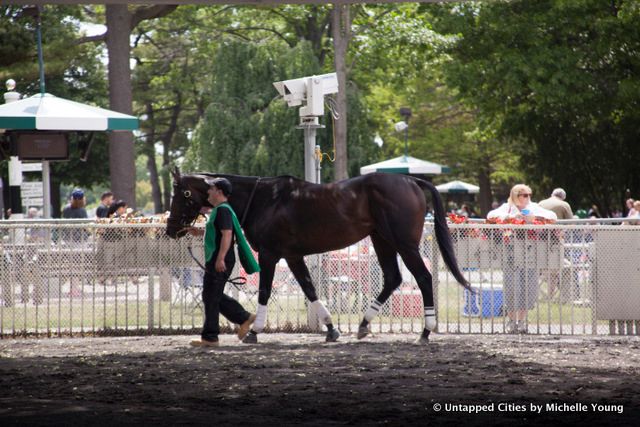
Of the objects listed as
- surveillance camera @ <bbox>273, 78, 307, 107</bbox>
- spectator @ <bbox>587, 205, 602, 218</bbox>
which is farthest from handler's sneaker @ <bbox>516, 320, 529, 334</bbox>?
spectator @ <bbox>587, 205, 602, 218</bbox>

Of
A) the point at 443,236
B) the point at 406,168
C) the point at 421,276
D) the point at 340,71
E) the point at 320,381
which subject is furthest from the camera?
the point at 406,168

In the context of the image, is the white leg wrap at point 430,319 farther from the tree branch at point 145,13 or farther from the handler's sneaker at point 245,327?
the tree branch at point 145,13

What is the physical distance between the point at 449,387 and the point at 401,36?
1081 inches

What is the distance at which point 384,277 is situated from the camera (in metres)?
13.2

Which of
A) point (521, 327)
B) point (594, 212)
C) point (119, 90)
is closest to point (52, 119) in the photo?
point (521, 327)

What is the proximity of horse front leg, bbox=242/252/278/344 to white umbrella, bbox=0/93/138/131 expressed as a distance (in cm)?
565

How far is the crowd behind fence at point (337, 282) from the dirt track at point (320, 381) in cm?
66

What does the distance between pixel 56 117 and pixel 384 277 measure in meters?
6.49

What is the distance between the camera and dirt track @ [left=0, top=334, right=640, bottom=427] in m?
8.00

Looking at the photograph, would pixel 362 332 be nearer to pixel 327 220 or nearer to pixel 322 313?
pixel 322 313

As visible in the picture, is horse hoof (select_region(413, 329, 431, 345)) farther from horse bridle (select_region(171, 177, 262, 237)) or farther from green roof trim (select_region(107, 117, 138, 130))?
green roof trim (select_region(107, 117, 138, 130))

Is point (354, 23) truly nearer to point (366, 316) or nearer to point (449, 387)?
point (366, 316)

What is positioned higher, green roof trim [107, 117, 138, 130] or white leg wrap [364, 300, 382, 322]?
green roof trim [107, 117, 138, 130]

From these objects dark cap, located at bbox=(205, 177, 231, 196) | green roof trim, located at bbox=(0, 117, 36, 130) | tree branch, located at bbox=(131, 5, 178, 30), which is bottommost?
dark cap, located at bbox=(205, 177, 231, 196)
